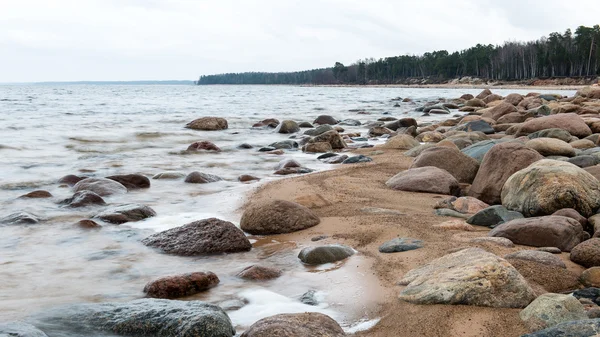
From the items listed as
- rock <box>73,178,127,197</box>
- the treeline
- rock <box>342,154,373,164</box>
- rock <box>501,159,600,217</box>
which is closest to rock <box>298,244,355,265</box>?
rock <box>501,159,600,217</box>

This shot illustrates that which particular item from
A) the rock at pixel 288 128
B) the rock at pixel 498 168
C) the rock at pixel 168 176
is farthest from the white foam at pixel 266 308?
the rock at pixel 288 128

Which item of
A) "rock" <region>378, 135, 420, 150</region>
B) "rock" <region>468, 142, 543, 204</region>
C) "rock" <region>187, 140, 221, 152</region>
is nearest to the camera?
"rock" <region>468, 142, 543, 204</region>

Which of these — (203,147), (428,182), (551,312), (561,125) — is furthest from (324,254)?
(203,147)

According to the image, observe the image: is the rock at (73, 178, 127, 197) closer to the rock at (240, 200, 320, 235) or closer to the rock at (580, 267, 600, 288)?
the rock at (240, 200, 320, 235)

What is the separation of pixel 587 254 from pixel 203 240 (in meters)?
2.88

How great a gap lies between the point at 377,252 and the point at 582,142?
233 inches

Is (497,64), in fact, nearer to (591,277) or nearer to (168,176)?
(168,176)

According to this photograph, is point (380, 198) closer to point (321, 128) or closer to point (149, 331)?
point (149, 331)

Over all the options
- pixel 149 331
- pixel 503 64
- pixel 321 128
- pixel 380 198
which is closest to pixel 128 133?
pixel 321 128

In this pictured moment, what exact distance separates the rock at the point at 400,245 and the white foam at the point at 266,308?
1044 mm

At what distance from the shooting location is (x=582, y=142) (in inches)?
343

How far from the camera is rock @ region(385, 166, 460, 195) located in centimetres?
650

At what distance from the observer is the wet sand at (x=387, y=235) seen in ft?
9.68

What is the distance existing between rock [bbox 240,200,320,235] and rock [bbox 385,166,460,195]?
174 cm
